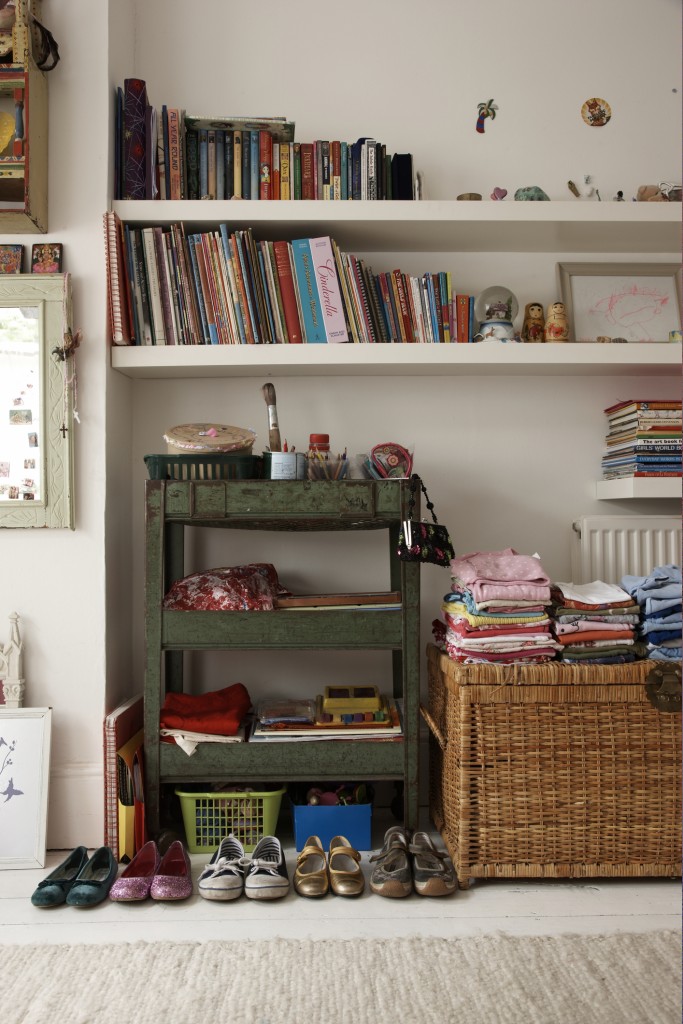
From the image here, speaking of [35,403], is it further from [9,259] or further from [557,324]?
[557,324]

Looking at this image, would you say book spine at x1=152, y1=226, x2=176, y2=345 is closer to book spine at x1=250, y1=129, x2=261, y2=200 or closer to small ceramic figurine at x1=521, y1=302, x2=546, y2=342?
book spine at x1=250, y1=129, x2=261, y2=200

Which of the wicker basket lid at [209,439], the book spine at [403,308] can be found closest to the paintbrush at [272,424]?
the wicker basket lid at [209,439]

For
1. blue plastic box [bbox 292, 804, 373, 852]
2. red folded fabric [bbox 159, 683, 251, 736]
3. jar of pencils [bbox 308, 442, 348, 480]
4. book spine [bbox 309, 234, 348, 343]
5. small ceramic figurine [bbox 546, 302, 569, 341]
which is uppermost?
book spine [bbox 309, 234, 348, 343]

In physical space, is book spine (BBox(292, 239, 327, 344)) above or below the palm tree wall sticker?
below

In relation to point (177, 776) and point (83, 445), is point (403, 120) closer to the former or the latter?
point (83, 445)

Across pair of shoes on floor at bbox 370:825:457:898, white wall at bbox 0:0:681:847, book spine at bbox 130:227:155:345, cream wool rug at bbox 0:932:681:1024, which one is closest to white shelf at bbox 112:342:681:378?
book spine at bbox 130:227:155:345

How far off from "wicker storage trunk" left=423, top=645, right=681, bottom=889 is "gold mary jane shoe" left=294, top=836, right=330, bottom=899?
0.33 metres

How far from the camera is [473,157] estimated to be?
2.56 m

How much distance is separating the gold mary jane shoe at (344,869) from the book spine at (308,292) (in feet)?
4.59

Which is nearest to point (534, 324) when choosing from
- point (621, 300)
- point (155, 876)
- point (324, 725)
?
point (621, 300)

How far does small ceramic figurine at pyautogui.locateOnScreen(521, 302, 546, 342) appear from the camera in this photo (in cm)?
245

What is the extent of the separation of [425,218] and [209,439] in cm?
92

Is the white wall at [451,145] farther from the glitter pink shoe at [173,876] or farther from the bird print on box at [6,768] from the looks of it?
the glitter pink shoe at [173,876]

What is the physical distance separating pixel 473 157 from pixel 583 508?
121 centimetres
